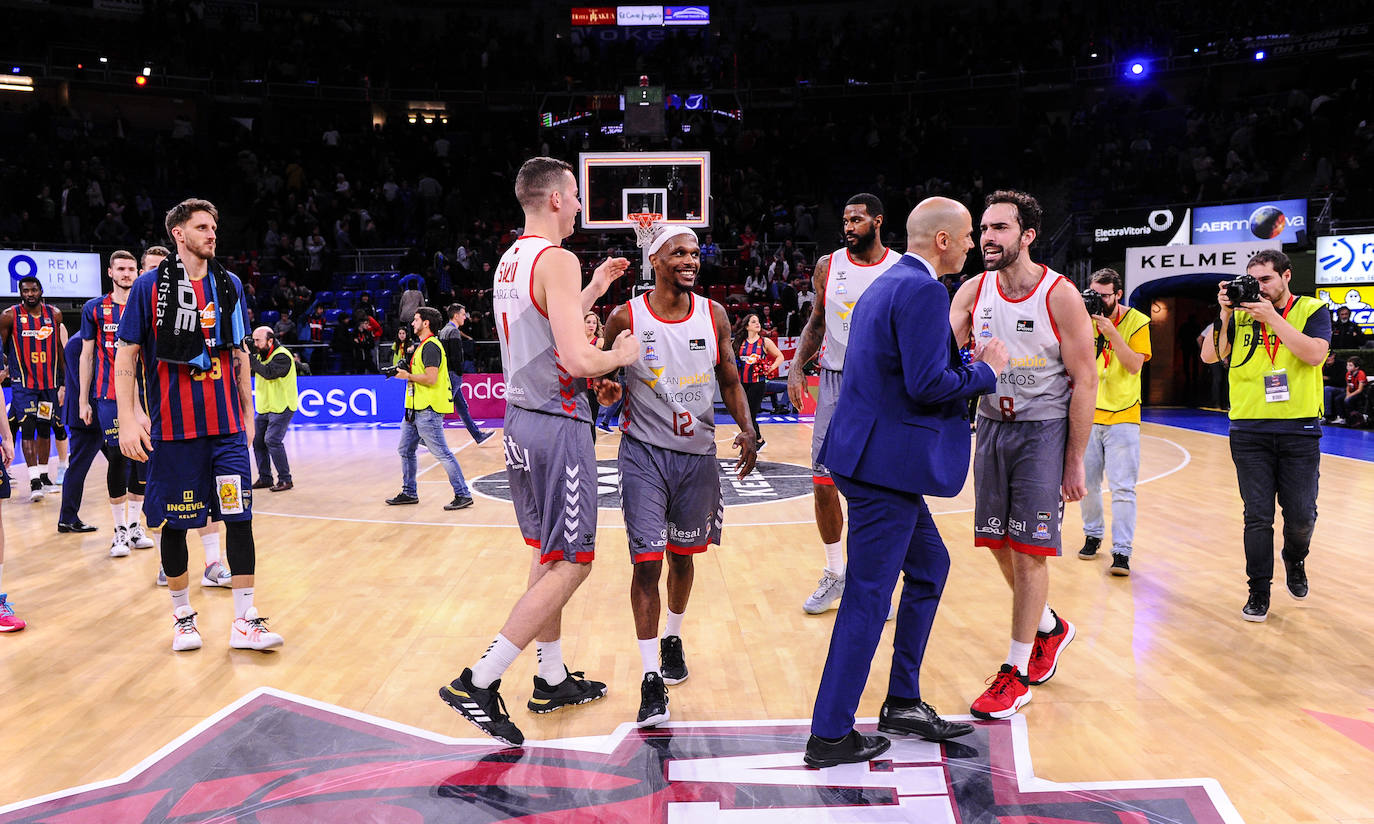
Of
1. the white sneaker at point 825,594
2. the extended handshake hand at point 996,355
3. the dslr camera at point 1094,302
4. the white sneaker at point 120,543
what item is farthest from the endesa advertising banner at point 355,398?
the extended handshake hand at point 996,355

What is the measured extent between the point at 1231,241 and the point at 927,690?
17309 millimetres

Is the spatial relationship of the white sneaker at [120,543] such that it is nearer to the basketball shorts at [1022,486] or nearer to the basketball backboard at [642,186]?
the basketball shorts at [1022,486]

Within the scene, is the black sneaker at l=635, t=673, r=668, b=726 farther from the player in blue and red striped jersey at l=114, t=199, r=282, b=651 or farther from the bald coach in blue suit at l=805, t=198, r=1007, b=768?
the player in blue and red striped jersey at l=114, t=199, r=282, b=651

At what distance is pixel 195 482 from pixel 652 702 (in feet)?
8.97

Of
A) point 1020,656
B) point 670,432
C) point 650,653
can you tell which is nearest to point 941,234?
point 670,432

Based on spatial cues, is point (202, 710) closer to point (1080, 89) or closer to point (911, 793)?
point (911, 793)

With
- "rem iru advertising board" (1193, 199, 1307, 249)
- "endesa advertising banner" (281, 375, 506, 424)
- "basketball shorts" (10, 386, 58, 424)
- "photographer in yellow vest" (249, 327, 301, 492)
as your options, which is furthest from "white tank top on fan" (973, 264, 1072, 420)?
"rem iru advertising board" (1193, 199, 1307, 249)

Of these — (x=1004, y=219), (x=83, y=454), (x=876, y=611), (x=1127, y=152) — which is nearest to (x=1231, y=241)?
(x=1127, y=152)

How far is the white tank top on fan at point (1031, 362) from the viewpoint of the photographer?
13.1ft

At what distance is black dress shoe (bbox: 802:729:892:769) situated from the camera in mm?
3336

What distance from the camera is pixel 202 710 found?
13.1 ft

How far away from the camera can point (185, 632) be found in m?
4.80

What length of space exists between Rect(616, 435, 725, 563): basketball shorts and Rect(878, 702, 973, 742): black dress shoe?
102 cm

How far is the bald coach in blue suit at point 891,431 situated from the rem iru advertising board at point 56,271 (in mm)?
21504
